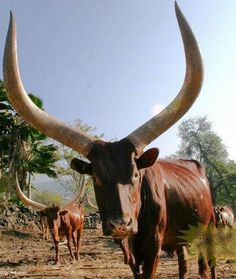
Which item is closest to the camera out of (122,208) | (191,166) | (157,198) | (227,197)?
(122,208)

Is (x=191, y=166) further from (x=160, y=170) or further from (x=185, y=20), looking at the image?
(x=185, y=20)

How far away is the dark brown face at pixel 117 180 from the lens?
284 cm

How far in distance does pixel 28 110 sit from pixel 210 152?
51008 millimetres

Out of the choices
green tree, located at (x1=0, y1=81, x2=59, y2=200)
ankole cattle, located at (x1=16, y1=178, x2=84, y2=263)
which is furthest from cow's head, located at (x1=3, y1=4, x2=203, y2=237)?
green tree, located at (x1=0, y1=81, x2=59, y2=200)

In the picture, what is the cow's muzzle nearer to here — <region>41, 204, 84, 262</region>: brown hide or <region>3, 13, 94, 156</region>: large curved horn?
<region>3, 13, 94, 156</region>: large curved horn

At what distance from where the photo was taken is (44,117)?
359 centimetres

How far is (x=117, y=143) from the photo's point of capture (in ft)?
10.9

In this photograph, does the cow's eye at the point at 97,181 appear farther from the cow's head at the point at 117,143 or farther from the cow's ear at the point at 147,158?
the cow's ear at the point at 147,158

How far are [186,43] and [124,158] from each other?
1120 mm

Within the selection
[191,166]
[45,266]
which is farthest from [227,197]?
[191,166]

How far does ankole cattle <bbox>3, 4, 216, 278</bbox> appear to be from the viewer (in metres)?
3.00

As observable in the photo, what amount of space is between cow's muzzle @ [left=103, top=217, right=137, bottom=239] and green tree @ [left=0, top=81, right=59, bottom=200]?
78.0 ft

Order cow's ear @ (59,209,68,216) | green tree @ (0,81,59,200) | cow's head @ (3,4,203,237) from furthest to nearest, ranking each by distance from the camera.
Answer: green tree @ (0,81,59,200)
cow's ear @ (59,209,68,216)
cow's head @ (3,4,203,237)

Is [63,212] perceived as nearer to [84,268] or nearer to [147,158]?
[84,268]
